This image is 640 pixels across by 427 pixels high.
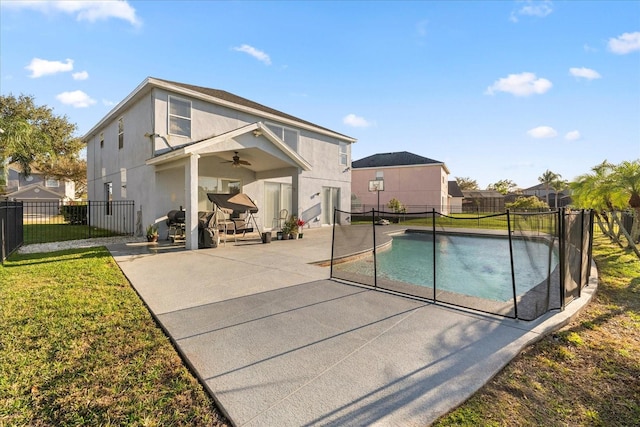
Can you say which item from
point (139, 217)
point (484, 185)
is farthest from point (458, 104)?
point (484, 185)

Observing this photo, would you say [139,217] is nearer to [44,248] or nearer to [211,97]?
[44,248]

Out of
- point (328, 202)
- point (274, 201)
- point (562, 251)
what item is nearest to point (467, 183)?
point (328, 202)

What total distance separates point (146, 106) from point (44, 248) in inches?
231

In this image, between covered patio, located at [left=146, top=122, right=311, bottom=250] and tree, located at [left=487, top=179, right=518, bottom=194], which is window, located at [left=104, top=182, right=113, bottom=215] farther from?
tree, located at [left=487, top=179, right=518, bottom=194]

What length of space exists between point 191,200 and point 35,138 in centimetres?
1879

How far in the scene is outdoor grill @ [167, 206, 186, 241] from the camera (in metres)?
11.0

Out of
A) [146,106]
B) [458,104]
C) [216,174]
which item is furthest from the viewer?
[458,104]

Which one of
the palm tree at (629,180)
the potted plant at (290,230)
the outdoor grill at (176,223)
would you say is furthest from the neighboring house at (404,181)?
the outdoor grill at (176,223)

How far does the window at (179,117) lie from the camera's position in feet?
38.0

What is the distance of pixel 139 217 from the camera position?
12398 mm

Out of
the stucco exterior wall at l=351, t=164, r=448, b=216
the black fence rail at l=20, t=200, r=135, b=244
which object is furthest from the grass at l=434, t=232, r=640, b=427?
the stucco exterior wall at l=351, t=164, r=448, b=216

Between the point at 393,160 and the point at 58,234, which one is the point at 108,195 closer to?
the point at 58,234

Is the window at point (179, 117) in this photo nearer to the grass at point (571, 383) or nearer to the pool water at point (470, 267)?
the pool water at point (470, 267)

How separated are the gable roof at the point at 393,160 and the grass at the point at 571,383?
2672cm
